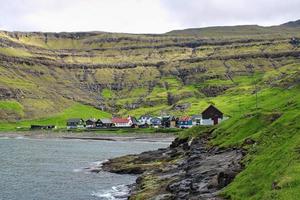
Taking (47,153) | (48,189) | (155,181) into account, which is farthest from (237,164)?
(47,153)

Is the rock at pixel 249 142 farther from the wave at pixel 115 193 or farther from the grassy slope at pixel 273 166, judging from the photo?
the wave at pixel 115 193

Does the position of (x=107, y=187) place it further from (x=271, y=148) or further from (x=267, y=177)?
(x=267, y=177)

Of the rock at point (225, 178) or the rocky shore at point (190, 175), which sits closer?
the rock at point (225, 178)

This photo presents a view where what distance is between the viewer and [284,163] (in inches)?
1820

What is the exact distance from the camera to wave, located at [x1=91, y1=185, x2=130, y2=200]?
7616 cm

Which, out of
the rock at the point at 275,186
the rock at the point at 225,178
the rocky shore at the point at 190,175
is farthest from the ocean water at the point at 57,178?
the rock at the point at 275,186

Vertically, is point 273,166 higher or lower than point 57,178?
higher

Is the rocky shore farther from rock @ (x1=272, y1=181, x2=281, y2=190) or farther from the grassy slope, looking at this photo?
rock @ (x1=272, y1=181, x2=281, y2=190)

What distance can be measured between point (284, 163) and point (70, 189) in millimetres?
50704

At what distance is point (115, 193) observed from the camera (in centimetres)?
8062

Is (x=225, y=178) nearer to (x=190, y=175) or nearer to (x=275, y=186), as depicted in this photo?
(x=275, y=186)

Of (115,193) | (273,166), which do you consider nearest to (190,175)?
(115,193)

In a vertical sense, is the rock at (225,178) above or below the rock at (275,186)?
below

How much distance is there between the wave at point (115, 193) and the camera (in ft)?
250
